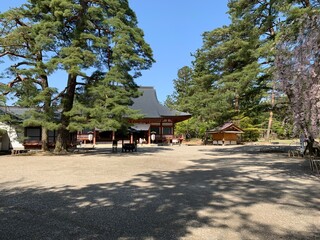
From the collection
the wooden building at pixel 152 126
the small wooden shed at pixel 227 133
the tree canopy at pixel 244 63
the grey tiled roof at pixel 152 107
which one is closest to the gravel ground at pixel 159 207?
the tree canopy at pixel 244 63

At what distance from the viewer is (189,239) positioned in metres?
3.49

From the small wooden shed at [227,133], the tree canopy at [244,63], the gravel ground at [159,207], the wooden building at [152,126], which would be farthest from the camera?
the small wooden shed at [227,133]

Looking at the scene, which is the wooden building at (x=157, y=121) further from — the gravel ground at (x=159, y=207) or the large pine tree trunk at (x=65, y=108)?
the gravel ground at (x=159, y=207)

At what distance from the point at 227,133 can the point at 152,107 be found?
30.0 ft

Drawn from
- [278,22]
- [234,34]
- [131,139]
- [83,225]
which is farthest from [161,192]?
→ [131,139]

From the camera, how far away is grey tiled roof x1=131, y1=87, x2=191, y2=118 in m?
32.1

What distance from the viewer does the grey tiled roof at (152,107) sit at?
32094 mm

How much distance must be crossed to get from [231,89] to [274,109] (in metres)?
2.79

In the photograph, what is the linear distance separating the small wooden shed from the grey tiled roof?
429cm

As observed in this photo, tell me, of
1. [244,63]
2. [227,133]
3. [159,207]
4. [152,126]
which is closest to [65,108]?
[244,63]

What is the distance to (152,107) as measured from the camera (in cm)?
3431

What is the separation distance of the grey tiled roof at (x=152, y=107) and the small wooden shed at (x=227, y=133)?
429cm

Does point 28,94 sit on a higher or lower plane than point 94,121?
higher

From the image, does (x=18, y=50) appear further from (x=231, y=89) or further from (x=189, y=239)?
(x=189, y=239)
